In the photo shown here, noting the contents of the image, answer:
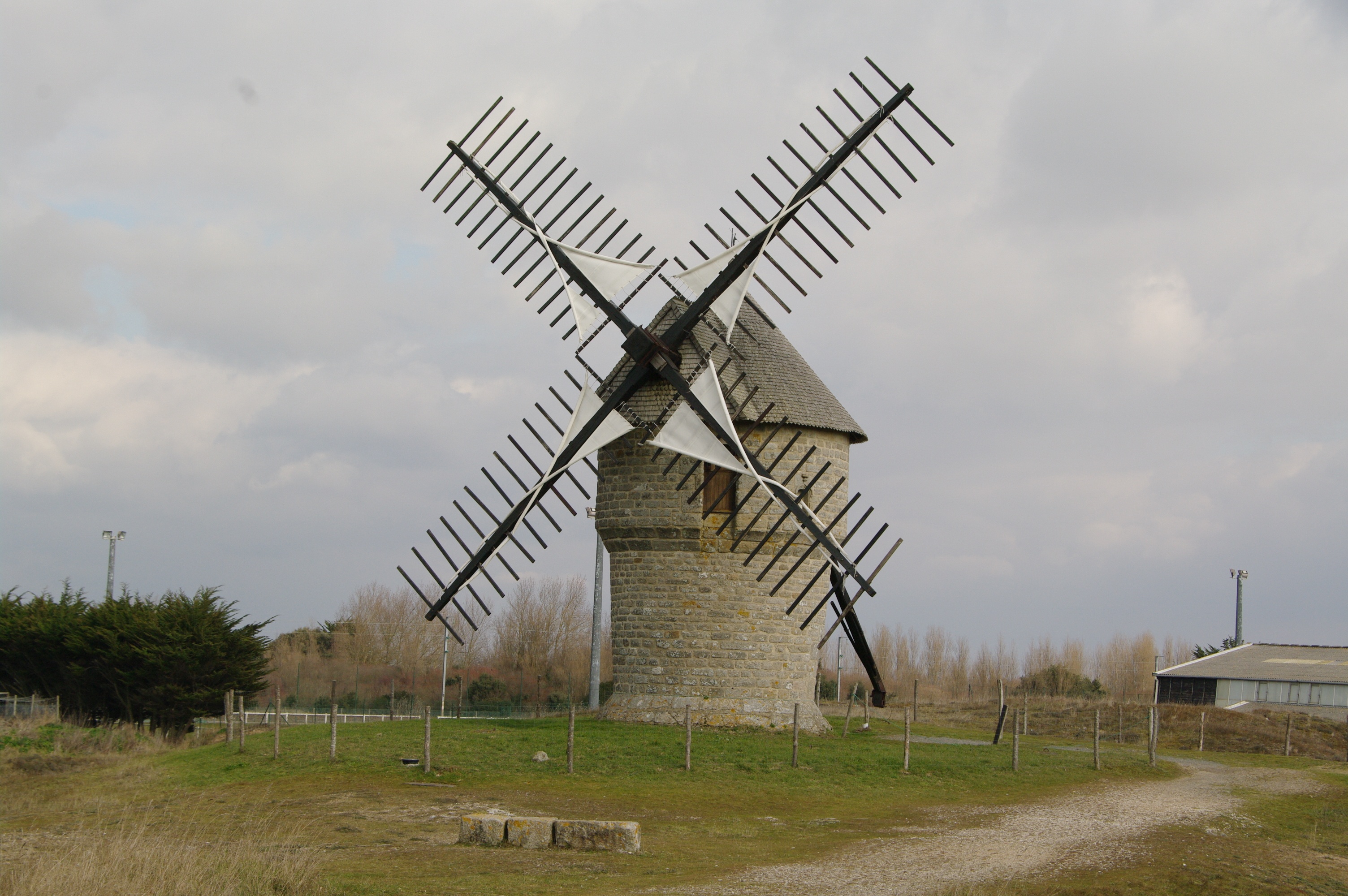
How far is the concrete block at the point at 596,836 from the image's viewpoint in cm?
1136

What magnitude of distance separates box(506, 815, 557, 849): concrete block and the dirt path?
7.14 ft

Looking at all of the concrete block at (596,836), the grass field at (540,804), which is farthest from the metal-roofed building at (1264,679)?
the concrete block at (596,836)

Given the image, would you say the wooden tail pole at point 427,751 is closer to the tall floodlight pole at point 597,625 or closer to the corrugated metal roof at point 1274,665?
the tall floodlight pole at point 597,625

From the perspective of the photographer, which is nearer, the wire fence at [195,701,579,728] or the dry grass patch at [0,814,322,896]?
the dry grass patch at [0,814,322,896]

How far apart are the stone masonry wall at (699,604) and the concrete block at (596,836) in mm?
9173

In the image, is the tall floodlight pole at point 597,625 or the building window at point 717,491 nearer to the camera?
the building window at point 717,491

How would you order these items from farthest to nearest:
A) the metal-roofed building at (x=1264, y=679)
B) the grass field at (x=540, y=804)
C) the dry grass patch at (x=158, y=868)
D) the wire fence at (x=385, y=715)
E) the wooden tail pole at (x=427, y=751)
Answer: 1. the metal-roofed building at (x=1264, y=679)
2. the wire fence at (x=385, y=715)
3. the wooden tail pole at (x=427, y=751)
4. the grass field at (x=540, y=804)
5. the dry grass patch at (x=158, y=868)

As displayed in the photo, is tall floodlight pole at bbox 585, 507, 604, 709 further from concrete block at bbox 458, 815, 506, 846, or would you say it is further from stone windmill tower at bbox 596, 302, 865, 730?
concrete block at bbox 458, 815, 506, 846

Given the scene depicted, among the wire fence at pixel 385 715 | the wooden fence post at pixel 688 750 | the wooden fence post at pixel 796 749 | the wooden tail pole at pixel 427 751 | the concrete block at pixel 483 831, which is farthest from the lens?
the wire fence at pixel 385 715

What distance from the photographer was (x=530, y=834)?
11.4m

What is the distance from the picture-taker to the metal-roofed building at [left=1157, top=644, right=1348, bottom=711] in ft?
108

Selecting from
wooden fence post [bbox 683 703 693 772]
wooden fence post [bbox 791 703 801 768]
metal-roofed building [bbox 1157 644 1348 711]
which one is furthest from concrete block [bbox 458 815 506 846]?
metal-roofed building [bbox 1157 644 1348 711]

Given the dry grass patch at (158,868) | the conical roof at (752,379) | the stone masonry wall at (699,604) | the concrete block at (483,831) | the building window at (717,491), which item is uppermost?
the conical roof at (752,379)

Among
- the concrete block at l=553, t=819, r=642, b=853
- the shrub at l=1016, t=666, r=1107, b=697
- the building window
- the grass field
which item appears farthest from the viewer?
the shrub at l=1016, t=666, r=1107, b=697
